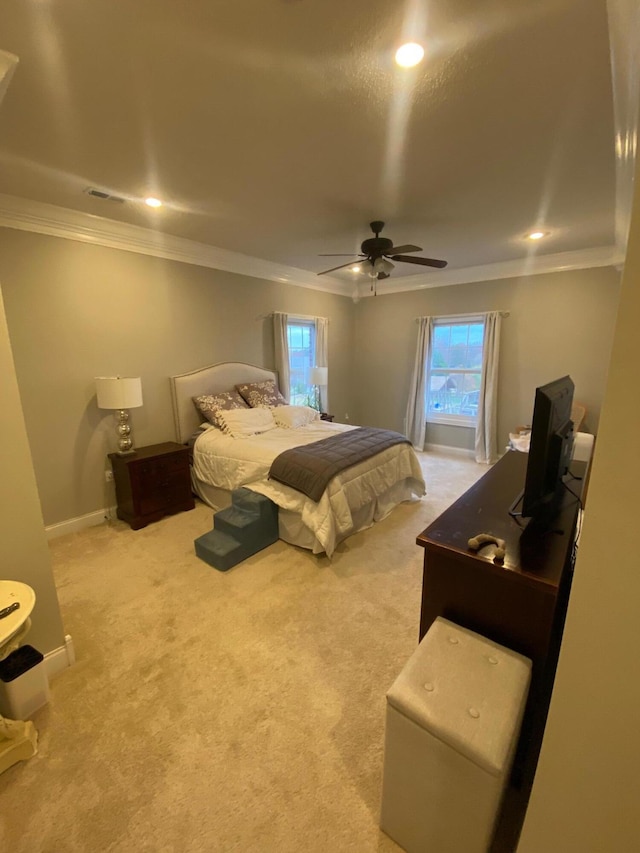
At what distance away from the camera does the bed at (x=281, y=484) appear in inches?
104

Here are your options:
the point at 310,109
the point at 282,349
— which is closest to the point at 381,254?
the point at 310,109

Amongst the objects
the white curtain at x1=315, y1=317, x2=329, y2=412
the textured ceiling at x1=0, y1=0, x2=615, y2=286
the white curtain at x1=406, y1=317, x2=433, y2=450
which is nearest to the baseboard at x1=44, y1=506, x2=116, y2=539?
the textured ceiling at x1=0, y1=0, x2=615, y2=286

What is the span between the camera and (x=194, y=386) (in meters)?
3.76

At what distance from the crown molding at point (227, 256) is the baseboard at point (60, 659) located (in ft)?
9.29

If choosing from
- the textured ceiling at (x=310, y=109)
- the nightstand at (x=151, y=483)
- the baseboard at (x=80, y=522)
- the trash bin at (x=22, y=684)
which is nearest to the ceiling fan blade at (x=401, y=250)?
the textured ceiling at (x=310, y=109)

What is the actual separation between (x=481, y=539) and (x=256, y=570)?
1732 mm

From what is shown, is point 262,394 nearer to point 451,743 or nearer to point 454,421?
point 454,421

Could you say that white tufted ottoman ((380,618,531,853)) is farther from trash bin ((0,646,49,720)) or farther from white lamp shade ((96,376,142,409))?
white lamp shade ((96,376,142,409))

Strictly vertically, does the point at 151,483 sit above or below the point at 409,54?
below

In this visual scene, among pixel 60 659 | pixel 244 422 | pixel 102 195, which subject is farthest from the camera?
pixel 244 422

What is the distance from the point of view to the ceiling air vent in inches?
94.8

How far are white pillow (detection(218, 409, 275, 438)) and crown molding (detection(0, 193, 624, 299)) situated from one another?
163 centimetres

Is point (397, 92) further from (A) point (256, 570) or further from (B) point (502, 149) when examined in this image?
(A) point (256, 570)

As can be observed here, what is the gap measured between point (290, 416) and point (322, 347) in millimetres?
1613
